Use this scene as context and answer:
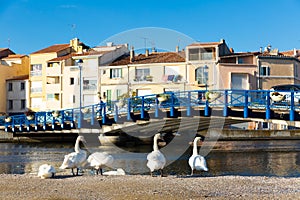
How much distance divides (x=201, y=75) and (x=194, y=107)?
27.0 meters

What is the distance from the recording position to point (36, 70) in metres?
75.9

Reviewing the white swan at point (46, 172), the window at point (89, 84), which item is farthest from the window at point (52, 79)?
the white swan at point (46, 172)

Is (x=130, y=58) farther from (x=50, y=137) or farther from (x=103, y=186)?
(x=103, y=186)

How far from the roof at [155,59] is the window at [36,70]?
13.2m

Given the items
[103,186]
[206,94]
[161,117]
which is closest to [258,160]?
[206,94]

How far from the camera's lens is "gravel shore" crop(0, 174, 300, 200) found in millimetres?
14805

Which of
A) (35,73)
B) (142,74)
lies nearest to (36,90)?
(35,73)

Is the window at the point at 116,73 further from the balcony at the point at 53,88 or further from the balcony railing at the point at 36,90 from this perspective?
the balcony railing at the point at 36,90

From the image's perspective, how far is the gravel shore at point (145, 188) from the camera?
1480 centimetres

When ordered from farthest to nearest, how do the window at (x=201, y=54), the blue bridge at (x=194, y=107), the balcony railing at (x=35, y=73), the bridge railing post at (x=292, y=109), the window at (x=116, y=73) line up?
the balcony railing at (x=35, y=73), the window at (x=116, y=73), the window at (x=201, y=54), the blue bridge at (x=194, y=107), the bridge railing post at (x=292, y=109)

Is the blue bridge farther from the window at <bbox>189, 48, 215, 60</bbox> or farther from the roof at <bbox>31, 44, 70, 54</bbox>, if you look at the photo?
the roof at <bbox>31, 44, 70, 54</bbox>

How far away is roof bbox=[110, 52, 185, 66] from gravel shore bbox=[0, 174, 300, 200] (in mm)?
44438

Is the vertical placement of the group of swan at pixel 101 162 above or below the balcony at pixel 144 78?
below

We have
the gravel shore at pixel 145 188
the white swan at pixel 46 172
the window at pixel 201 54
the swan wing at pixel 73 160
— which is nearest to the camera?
the gravel shore at pixel 145 188
